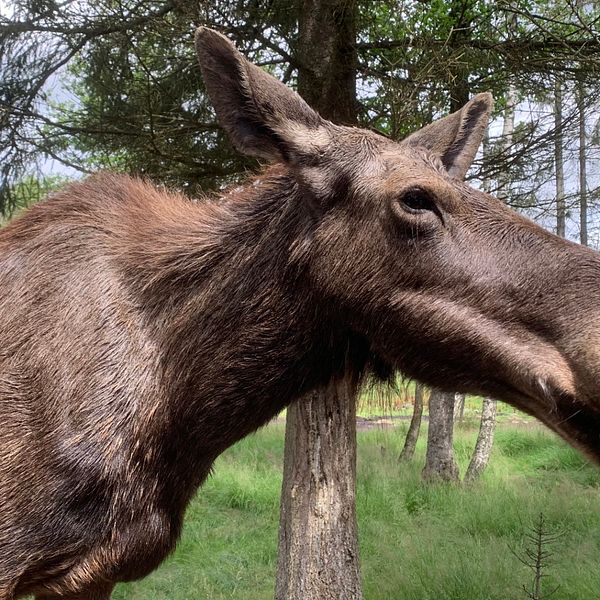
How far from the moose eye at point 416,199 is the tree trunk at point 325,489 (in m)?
3.14

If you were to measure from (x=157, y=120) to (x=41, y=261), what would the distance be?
9.62ft

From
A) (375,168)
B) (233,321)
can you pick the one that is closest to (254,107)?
(375,168)

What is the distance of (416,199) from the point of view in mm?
2070

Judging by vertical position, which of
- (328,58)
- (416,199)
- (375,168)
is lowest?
(416,199)

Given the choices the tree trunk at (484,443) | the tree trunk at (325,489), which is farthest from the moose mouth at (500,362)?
the tree trunk at (484,443)

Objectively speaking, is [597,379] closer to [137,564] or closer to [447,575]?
[137,564]

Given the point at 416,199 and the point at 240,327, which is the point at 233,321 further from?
the point at 416,199

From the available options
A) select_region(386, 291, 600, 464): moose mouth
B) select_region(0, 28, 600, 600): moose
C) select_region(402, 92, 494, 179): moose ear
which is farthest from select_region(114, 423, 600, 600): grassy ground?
select_region(0, 28, 600, 600): moose

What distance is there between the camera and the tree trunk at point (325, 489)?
509 centimetres

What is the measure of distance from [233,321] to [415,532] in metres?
6.40

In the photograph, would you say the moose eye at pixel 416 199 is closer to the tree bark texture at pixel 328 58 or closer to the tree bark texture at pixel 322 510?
the tree bark texture at pixel 328 58

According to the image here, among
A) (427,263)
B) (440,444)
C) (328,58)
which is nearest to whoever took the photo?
(427,263)

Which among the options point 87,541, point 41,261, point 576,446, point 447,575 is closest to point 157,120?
point 41,261

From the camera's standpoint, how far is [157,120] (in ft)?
16.6
